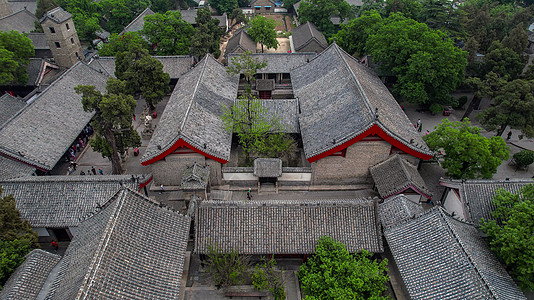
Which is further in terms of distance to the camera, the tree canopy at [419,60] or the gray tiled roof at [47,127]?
the tree canopy at [419,60]

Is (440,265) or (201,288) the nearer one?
(440,265)

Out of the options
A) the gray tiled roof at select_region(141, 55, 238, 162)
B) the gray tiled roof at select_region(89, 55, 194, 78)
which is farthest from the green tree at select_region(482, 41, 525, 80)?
the gray tiled roof at select_region(89, 55, 194, 78)

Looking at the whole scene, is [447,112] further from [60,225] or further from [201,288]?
[60,225]

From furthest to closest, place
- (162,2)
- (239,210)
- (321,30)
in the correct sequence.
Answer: (162,2) → (321,30) → (239,210)

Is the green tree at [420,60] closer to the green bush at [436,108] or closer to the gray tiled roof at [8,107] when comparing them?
the green bush at [436,108]

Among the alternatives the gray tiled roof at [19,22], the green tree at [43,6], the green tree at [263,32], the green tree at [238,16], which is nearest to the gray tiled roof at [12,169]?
the green tree at [263,32]

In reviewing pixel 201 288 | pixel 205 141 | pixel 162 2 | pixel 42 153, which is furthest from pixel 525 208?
pixel 162 2

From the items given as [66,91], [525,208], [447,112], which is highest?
[525,208]
